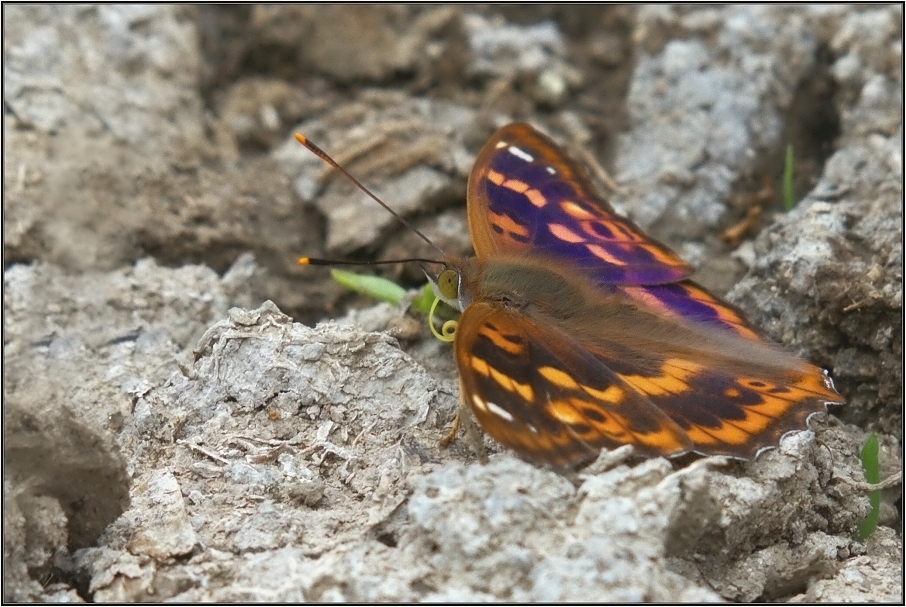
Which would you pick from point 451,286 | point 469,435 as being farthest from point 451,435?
point 451,286

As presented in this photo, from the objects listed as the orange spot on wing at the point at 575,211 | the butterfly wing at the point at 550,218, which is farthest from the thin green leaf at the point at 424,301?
the orange spot on wing at the point at 575,211

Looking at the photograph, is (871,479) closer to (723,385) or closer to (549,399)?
(723,385)

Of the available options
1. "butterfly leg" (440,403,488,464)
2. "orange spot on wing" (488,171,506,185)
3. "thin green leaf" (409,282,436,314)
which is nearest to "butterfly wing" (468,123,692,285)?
"orange spot on wing" (488,171,506,185)

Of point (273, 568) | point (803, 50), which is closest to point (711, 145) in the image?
point (803, 50)

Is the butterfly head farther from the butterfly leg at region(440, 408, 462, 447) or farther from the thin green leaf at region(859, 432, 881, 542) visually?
the thin green leaf at region(859, 432, 881, 542)

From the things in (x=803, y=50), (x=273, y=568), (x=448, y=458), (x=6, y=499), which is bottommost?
(x=6, y=499)

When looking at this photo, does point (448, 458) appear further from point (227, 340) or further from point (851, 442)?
point (851, 442)

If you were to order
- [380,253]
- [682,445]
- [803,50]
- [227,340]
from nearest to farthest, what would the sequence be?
[682,445] < [227,340] < [380,253] < [803,50]

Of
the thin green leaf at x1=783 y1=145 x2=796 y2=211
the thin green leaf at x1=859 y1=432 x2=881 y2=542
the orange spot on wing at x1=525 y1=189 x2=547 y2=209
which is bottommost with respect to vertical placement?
the thin green leaf at x1=859 y1=432 x2=881 y2=542
